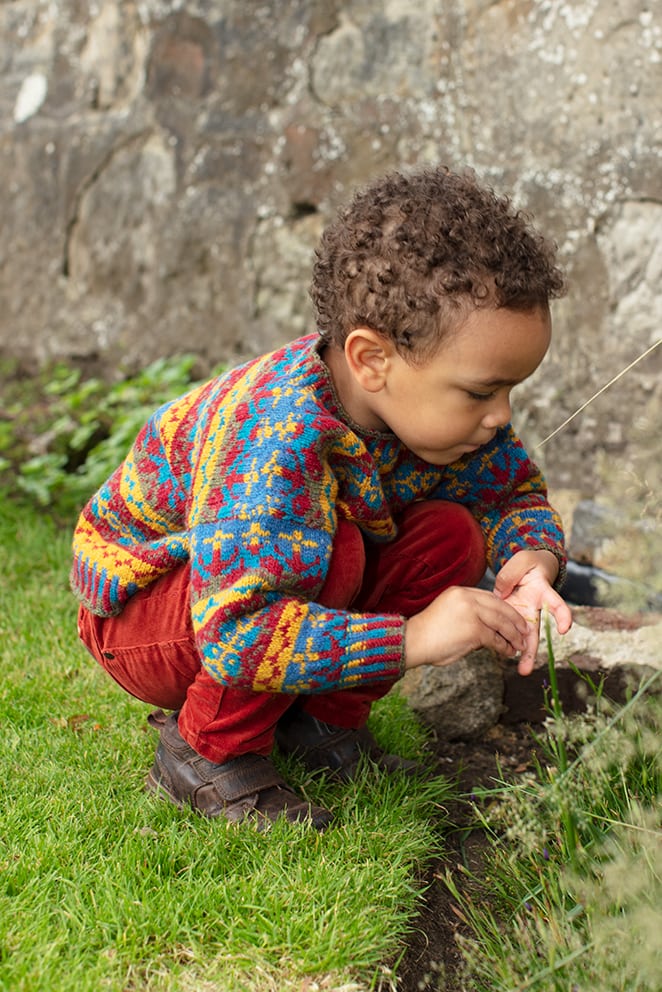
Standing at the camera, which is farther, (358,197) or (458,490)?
(458,490)

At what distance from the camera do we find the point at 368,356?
180 centimetres

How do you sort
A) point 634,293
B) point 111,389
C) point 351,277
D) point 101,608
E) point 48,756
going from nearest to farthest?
point 351,277 → point 101,608 → point 48,756 → point 634,293 → point 111,389

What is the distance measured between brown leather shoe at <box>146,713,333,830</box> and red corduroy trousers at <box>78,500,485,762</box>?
0.10ft

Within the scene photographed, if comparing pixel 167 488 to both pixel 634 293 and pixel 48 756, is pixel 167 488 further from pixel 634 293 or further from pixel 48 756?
pixel 634 293

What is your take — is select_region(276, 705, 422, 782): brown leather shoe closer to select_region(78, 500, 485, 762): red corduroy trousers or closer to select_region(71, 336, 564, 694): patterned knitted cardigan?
select_region(78, 500, 485, 762): red corduroy trousers

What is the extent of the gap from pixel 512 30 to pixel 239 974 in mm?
2609

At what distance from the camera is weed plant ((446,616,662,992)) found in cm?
135

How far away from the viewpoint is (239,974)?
151cm

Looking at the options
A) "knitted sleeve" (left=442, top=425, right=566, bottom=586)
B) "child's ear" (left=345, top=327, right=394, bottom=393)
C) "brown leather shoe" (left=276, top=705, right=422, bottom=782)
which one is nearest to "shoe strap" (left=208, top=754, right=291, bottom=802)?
"brown leather shoe" (left=276, top=705, right=422, bottom=782)

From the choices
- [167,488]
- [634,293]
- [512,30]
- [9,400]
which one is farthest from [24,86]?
[167,488]

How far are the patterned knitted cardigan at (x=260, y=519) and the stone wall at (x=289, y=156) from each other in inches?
22.1

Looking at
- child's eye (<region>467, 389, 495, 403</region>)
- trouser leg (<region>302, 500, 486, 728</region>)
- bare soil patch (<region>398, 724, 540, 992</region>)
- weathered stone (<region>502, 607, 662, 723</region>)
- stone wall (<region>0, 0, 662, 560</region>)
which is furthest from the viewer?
stone wall (<region>0, 0, 662, 560</region>)

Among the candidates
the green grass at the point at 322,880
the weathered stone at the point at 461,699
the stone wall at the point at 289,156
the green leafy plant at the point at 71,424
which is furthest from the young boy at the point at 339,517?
the green leafy plant at the point at 71,424

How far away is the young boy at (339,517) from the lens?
5.41 ft
